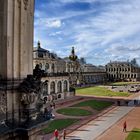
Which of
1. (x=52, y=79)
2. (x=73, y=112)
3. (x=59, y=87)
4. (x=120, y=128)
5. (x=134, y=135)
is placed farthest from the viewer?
(x=59, y=87)

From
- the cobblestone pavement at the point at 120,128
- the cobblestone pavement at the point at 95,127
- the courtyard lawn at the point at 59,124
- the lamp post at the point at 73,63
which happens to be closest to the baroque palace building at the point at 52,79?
the cobblestone pavement at the point at 95,127

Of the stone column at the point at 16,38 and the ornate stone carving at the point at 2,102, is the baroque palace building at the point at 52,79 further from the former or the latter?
the ornate stone carving at the point at 2,102

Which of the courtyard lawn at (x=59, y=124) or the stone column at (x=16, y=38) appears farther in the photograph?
the courtyard lawn at (x=59, y=124)

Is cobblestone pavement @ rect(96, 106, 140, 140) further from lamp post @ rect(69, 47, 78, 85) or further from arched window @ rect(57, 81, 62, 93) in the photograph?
lamp post @ rect(69, 47, 78, 85)

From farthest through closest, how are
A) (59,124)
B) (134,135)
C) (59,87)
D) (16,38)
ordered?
(59,87) → (59,124) → (134,135) → (16,38)

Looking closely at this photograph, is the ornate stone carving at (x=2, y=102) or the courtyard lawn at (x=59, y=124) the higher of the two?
the ornate stone carving at (x=2, y=102)

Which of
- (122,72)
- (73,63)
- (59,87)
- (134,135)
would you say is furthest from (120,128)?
(122,72)

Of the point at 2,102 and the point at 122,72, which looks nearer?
the point at 2,102

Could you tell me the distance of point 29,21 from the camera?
10.8 m

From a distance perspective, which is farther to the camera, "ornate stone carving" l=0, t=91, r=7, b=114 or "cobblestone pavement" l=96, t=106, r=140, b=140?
"cobblestone pavement" l=96, t=106, r=140, b=140

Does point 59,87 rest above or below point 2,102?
below

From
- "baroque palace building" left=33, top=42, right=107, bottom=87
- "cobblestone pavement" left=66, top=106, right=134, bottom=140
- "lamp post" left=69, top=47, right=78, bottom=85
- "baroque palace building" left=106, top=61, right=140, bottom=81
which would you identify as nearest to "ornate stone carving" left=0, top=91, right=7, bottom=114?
"baroque palace building" left=33, top=42, right=107, bottom=87

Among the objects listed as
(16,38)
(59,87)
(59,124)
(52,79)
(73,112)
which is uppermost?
(16,38)

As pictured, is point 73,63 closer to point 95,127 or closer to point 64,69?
point 64,69
